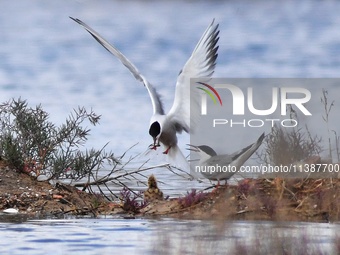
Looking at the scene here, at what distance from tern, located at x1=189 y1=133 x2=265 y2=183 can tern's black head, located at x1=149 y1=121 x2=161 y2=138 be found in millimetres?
165

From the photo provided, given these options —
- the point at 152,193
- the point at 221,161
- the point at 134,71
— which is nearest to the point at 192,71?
the point at 134,71

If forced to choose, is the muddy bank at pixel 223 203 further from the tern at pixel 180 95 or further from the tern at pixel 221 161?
the tern at pixel 180 95

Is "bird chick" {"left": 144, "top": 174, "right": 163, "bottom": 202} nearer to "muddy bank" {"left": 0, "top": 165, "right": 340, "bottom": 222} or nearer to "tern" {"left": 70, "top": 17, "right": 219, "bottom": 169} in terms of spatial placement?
"muddy bank" {"left": 0, "top": 165, "right": 340, "bottom": 222}

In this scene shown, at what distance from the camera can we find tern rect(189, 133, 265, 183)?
156 inches

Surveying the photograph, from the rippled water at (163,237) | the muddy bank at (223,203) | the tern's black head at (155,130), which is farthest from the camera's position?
the tern's black head at (155,130)

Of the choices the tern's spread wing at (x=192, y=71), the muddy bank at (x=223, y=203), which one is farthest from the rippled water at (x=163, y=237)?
the tern's spread wing at (x=192, y=71)

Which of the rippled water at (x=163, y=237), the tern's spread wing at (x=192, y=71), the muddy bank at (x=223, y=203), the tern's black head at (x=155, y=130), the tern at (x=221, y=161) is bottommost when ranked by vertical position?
the rippled water at (x=163, y=237)

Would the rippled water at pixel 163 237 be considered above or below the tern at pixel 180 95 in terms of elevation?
below

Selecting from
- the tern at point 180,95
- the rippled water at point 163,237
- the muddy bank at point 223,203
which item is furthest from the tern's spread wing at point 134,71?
the rippled water at point 163,237

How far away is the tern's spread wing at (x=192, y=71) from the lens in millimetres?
4012

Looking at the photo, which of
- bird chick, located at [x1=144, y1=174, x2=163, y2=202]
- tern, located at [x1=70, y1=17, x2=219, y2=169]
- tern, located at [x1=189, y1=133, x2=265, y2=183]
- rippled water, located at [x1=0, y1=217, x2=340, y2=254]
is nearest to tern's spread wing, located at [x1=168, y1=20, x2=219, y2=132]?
tern, located at [x1=70, y1=17, x2=219, y2=169]

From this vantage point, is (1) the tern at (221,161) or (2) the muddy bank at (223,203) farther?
(1) the tern at (221,161)

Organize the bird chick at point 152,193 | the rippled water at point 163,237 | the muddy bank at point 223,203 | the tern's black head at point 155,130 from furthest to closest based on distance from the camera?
the tern's black head at point 155,130 < the bird chick at point 152,193 < the muddy bank at point 223,203 < the rippled water at point 163,237

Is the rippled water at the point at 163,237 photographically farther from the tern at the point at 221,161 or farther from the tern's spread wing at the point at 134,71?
the tern's spread wing at the point at 134,71
